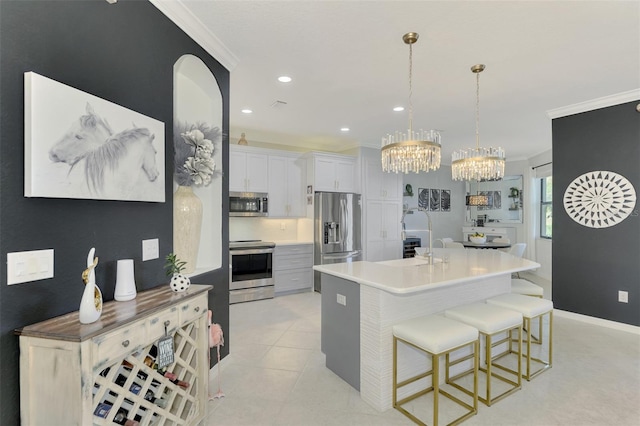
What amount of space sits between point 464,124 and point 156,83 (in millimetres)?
4409

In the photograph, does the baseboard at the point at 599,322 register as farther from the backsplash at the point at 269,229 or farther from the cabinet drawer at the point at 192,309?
the cabinet drawer at the point at 192,309

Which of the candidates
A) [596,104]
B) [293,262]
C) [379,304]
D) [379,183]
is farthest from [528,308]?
[379,183]

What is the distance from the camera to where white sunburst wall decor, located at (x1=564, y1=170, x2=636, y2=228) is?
140 inches

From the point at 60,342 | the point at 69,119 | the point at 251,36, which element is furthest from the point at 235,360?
the point at 251,36

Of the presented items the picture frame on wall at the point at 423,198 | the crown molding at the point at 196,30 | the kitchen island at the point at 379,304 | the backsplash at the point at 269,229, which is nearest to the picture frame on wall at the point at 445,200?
the picture frame on wall at the point at 423,198

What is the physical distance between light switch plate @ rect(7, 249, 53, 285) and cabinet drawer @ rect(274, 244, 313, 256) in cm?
386

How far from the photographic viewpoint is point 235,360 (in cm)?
288

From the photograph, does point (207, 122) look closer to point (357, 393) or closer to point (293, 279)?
point (357, 393)

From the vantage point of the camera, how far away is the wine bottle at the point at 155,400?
156cm

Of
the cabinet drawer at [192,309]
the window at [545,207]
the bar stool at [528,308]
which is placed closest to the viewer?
the cabinet drawer at [192,309]

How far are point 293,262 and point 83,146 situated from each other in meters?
4.12

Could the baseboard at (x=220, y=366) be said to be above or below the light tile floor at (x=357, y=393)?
above

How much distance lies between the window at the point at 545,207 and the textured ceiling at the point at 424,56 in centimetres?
308

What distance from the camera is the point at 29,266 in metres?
1.25
